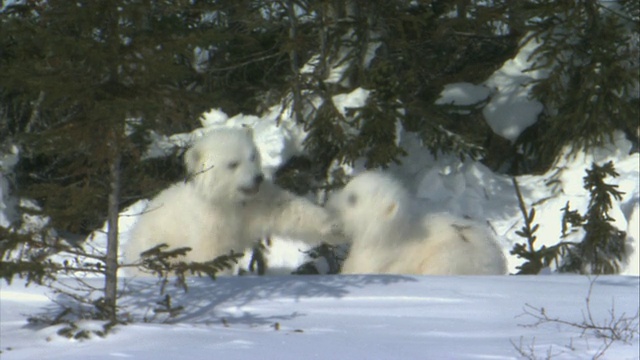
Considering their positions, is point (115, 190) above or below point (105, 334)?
above

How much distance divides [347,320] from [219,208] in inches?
127

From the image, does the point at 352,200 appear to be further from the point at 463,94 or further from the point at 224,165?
the point at 463,94

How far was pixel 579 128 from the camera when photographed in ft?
32.1

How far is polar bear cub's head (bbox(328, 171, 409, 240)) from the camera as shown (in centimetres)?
942

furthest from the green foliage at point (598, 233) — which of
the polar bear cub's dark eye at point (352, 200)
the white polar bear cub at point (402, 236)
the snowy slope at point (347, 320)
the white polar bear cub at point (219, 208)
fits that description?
the white polar bear cub at point (219, 208)

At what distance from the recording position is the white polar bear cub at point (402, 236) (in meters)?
9.09

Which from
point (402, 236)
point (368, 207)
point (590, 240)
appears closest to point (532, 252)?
point (590, 240)

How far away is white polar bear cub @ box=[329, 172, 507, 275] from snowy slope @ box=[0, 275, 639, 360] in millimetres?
1407

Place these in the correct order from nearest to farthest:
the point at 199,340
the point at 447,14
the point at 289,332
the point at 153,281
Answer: the point at 199,340
the point at 289,332
the point at 153,281
the point at 447,14

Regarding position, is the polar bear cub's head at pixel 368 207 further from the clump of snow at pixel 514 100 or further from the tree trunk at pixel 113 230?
the tree trunk at pixel 113 230

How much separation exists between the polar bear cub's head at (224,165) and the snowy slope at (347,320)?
1692 mm

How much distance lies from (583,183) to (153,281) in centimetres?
486

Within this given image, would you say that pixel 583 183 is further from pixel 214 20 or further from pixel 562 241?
pixel 214 20

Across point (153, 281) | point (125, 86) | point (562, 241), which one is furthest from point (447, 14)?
point (125, 86)
